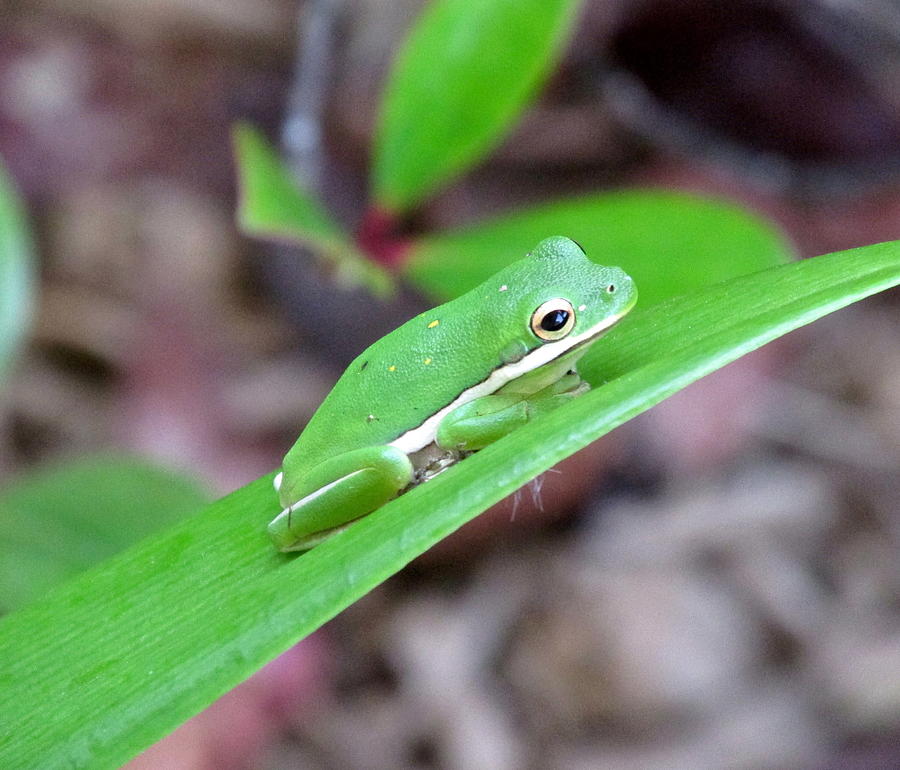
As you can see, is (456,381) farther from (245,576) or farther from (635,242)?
(635,242)

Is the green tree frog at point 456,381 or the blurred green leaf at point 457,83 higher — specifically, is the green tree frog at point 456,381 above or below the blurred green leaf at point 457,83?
below

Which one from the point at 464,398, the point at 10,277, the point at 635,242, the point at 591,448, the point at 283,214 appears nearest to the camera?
the point at 464,398

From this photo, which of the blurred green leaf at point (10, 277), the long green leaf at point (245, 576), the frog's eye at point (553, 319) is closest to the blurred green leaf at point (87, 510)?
the blurred green leaf at point (10, 277)

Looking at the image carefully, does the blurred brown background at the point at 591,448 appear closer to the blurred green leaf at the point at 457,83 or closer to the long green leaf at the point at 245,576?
the blurred green leaf at the point at 457,83

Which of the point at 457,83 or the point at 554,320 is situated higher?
the point at 457,83

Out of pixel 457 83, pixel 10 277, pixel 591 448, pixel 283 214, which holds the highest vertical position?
pixel 10 277

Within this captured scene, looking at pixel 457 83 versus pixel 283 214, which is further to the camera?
pixel 457 83

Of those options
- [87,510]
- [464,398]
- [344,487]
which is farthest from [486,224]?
[87,510]
